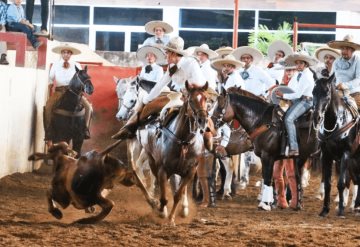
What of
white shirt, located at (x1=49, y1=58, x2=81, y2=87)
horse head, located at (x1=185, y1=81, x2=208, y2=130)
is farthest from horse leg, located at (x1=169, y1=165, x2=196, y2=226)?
white shirt, located at (x1=49, y1=58, x2=81, y2=87)

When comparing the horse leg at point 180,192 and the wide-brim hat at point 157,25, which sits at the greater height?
the wide-brim hat at point 157,25

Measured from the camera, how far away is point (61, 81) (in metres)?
20.5

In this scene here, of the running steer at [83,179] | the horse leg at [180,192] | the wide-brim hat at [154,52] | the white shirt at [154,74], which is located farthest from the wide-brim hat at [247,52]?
the running steer at [83,179]

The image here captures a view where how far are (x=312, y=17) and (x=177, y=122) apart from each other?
26812mm

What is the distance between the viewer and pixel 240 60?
64.3ft

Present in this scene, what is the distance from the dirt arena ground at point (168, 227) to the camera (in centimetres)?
1095

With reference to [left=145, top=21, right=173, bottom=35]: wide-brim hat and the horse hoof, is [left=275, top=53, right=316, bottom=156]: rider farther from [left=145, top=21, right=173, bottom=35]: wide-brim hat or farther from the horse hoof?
[left=145, top=21, right=173, bottom=35]: wide-brim hat

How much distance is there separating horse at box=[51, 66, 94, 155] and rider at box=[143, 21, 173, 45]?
4.81 ft

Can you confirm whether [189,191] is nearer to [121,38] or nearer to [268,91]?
[268,91]

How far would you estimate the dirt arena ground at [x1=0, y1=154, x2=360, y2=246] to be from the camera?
10953 millimetres

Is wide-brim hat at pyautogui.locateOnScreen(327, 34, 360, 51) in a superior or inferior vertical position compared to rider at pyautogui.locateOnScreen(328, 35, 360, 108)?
superior

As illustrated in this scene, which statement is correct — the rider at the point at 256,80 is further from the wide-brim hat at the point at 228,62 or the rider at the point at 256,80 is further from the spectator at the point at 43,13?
the spectator at the point at 43,13

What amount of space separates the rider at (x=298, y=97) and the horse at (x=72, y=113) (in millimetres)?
4937

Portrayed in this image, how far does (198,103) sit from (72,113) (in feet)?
26.2
